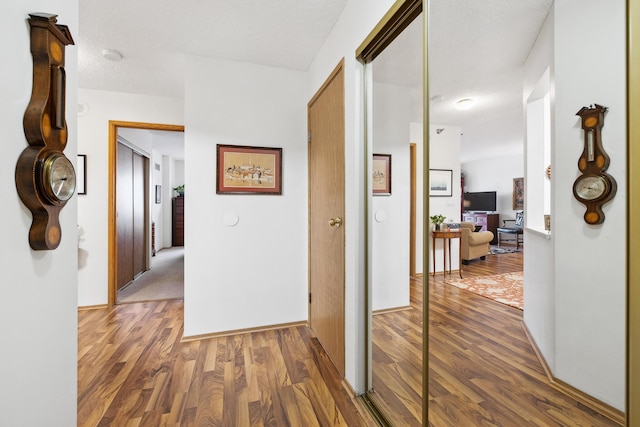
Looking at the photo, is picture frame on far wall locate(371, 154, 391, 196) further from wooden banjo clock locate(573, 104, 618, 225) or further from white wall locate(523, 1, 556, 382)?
wooden banjo clock locate(573, 104, 618, 225)

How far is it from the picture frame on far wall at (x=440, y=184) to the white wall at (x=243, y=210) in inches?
69.7

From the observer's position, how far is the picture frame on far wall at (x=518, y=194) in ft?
2.96

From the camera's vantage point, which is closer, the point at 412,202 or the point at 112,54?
the point at 412,202

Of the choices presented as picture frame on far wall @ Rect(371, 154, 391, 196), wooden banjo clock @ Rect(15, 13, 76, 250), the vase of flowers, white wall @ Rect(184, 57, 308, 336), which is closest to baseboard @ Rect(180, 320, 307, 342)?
white wall @ Rect(184, 57, 308, 336)

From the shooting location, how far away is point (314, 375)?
1.97 meters

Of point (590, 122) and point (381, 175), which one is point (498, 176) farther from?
point (381, 175)

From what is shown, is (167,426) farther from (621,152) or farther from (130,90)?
(130,90)

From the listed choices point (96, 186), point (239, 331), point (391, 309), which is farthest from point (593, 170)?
point (96, 186)

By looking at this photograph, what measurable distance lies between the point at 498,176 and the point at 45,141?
1.53 meters

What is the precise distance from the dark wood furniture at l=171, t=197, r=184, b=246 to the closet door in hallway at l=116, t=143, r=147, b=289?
10.2 feet

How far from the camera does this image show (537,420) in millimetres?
828

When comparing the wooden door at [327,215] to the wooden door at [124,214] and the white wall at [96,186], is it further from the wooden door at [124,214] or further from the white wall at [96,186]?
the wooden door at [124,214]

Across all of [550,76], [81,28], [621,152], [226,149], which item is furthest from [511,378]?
[81,28]

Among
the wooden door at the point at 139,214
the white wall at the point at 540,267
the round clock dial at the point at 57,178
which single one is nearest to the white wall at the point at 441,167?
the white wall at the point at 540,267
